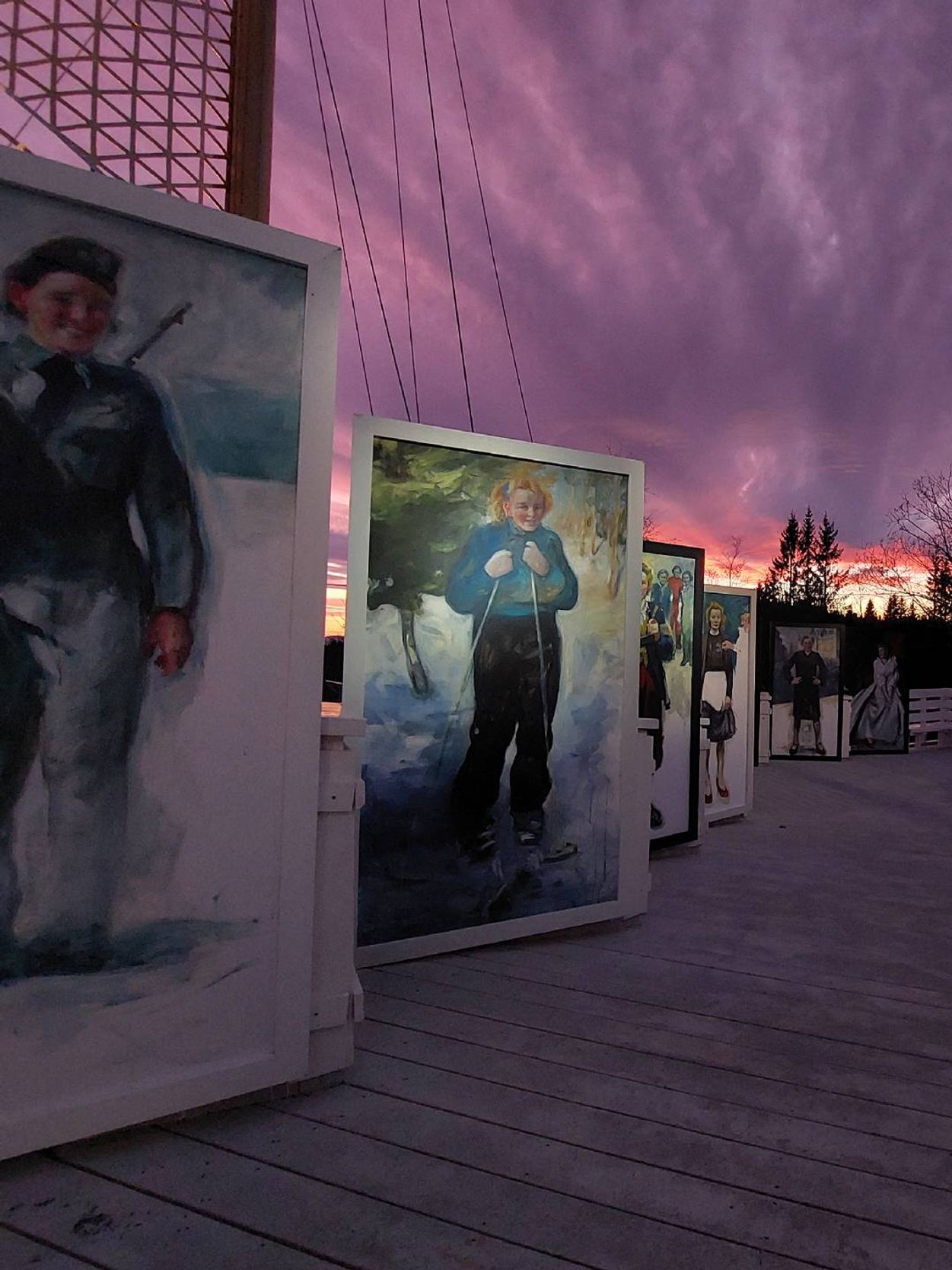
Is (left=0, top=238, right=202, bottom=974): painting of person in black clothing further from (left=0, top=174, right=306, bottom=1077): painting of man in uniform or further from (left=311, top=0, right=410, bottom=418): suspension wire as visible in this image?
(left=311, top=0, right=410, bottom=418): suspension wire

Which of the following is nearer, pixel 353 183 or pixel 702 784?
pixel 353 183

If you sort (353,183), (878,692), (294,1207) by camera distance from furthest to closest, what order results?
1. (878,692)
2. (353,183)
3. (294,1207)

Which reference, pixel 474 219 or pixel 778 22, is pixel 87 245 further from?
pixel 778 22

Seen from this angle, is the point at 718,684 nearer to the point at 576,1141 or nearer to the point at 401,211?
the point at 401,211

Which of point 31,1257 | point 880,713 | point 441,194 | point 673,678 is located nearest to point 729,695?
point 673,678

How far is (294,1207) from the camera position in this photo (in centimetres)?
177

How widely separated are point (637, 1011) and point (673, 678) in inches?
130

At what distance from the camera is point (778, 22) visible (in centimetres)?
828

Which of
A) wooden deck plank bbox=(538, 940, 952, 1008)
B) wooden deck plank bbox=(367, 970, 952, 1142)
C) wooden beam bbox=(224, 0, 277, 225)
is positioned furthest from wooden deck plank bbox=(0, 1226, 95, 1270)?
wooden beam bbox=(224, 0, 277, 225)

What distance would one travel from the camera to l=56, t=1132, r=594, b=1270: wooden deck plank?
5.32 feet

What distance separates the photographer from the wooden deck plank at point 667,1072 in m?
2.21

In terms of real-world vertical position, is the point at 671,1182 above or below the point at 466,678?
below

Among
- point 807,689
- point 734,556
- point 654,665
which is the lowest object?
point 807,689

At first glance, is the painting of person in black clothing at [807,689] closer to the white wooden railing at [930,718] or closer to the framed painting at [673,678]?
the white wooden railing at [930,718]
